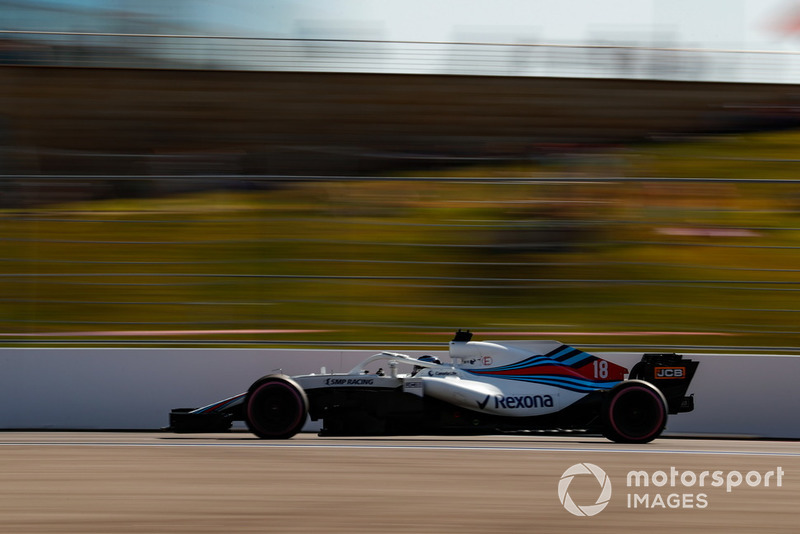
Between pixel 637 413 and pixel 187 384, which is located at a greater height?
pixel 187 384

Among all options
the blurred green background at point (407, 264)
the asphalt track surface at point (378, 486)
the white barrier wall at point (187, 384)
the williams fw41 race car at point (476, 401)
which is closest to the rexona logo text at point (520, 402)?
Answer: the williams fw41 race car at point (476, 401)

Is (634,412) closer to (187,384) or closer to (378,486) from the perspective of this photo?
(378,486)

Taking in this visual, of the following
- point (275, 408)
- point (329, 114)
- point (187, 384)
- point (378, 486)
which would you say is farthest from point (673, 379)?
point (329, 114)

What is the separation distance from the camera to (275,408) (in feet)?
22.1

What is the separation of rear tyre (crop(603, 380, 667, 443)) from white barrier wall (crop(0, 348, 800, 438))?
1.18 m

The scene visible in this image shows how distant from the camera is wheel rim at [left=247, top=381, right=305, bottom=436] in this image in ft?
22.0

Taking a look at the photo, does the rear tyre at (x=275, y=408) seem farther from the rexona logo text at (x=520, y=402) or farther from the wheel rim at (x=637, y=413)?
the wheel rim at (x=637, y=413)

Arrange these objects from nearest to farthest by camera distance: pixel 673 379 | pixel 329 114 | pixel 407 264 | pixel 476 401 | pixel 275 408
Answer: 1. pixel 476 401
2. pixel 275 408
3. pixel 673 379
4. pixel 407 264
5. pixel 329 114

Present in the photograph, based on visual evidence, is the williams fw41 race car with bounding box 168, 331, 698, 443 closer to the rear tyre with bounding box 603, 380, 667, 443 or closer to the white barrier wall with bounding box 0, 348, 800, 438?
the rear tyre with bounding box 603, 380, 667, 443
